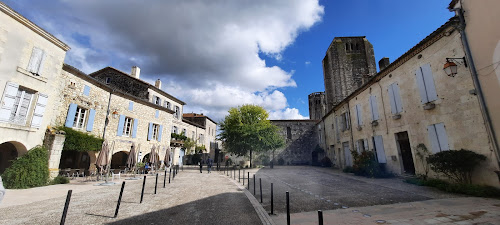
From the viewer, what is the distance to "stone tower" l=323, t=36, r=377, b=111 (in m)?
26.1

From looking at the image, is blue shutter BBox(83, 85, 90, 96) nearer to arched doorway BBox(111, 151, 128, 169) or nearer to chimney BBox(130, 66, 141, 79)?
arched doorway BBox(111, 151, 128, 169)

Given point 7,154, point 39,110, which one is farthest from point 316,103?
point 7,154

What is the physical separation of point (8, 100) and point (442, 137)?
725 inches

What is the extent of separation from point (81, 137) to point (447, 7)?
19.7 metres

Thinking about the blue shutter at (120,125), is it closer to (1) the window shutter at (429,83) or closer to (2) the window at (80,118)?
(2) the window at (80,118)

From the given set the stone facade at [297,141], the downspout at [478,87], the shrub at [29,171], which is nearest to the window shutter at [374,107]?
the downspout at [478,87]

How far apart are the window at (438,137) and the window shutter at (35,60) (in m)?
18.5

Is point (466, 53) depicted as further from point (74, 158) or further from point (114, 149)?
point (74, 158)

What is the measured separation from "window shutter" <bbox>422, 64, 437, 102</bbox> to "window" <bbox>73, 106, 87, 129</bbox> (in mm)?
18998

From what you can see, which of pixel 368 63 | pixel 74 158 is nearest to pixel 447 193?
pixel 74 158

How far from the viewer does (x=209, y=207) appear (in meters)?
6.09

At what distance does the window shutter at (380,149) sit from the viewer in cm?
1223

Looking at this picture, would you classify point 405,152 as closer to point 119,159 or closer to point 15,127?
point 15,127

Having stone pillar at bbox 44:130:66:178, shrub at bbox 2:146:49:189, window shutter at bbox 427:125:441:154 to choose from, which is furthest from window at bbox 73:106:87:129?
window shutter at bbox 427:125:441:154
